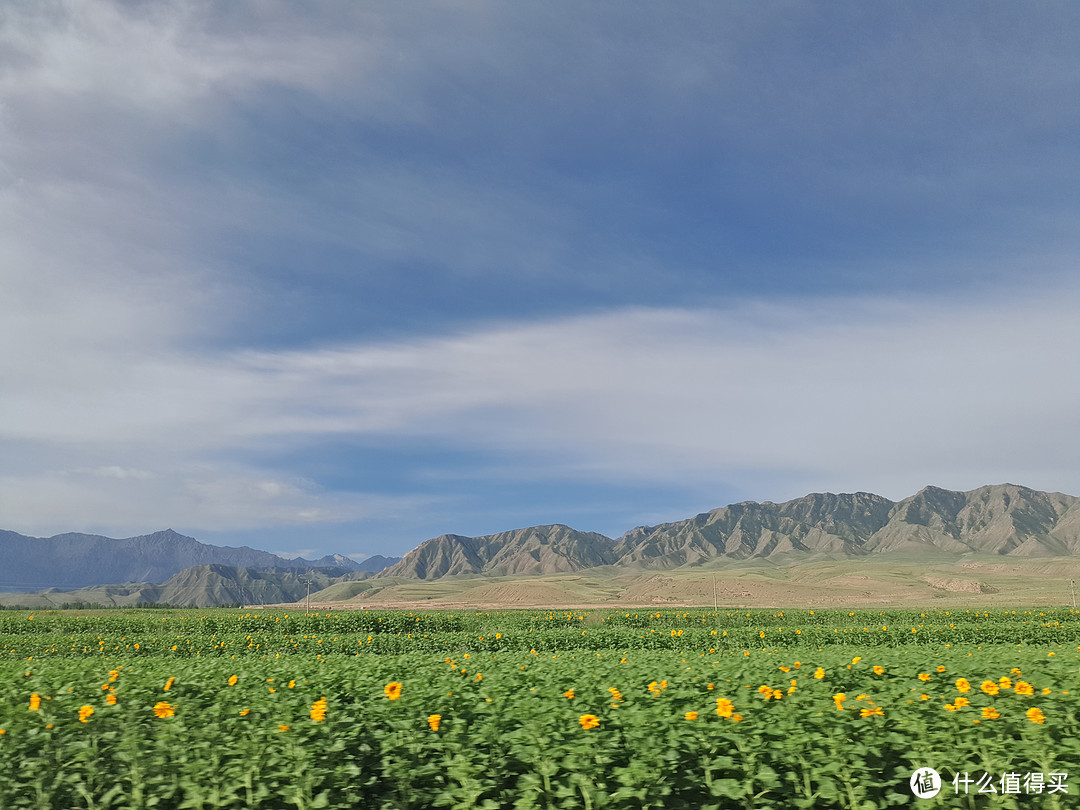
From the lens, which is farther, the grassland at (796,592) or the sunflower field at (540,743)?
the grassland at (796,592)

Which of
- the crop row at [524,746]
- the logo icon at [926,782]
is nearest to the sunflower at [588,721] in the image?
the crop row at [524,746]

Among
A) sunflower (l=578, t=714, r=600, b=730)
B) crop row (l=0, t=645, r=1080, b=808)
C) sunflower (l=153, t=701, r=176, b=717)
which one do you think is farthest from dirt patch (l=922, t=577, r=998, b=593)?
sunflower (l=153, t=701, r=176, b=717)

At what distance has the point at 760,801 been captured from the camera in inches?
200

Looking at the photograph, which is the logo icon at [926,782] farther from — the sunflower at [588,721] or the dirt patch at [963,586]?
the dirt patch at [963,586]

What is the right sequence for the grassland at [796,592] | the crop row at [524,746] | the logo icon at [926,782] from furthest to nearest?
the grassland at [796,592]
the logo icon at [926,782]
the crop row at [524,746]

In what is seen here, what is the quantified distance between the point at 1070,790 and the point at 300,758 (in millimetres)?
5807

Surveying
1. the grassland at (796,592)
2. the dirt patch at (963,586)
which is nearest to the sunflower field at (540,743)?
the grassland at (796,592)

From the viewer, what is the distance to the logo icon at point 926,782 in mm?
5137

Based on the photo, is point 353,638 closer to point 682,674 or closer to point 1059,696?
point 682,674

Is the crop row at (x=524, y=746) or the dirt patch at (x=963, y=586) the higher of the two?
the crop row at (x=524, y=746)

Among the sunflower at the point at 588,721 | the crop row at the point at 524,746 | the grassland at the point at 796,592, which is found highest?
the sunflower at the point at 588,721

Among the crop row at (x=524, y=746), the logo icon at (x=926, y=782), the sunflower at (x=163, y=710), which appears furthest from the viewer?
the sunflower at (x=163, y=710)

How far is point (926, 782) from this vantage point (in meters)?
5.20

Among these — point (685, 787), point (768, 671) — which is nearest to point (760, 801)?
point (685, 787)
